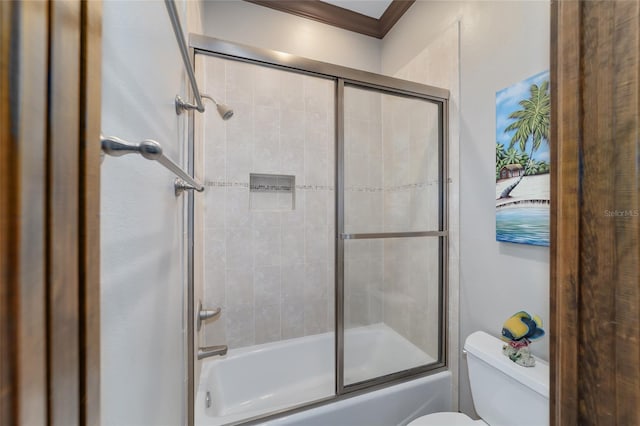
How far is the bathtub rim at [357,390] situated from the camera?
1122 millimetres

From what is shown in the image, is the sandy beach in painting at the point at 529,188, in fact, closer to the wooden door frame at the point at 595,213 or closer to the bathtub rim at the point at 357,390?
the wooden door frame at the point at 595,213

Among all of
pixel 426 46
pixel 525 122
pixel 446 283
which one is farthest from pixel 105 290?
pixel 426 46

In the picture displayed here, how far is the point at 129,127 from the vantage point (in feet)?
1.37

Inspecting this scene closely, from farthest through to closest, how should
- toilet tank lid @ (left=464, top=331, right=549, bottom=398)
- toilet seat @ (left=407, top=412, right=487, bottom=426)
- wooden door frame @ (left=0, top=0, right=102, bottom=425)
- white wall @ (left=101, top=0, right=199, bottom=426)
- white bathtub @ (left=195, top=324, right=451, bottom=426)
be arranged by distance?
white bathtub @ (left=195, top=324, right=451, bottom=426), toilet seat @ (left=407, top=412, right=487, bottom=426), toilet tank lid @ (left=464, top=331, right=549, bottom=398), white wall @ (left=101, top=0, right=199, bottom=426), wooden door frame @ (left=0, top=0, right=102, bottom=425)

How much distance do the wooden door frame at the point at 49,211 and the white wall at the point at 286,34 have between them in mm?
1899

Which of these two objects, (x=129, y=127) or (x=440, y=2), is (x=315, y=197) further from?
(x=129, y=127)

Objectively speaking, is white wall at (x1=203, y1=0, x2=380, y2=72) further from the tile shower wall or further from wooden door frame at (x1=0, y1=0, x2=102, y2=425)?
wooden door frame at (x1=0, y1=0, x2=102, y2=425)

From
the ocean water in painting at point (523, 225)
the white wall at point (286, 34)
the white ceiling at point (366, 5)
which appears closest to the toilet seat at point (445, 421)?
the ocean water in painting at point (523, 225)

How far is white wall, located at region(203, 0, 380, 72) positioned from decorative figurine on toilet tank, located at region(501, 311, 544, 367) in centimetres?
203

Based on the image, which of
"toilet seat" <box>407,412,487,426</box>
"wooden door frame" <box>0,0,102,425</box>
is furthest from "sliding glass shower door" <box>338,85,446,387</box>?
"wooden door frame" <box>0,0,102,425</box>

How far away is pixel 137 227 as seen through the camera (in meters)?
0.45

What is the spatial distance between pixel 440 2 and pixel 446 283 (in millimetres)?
1659

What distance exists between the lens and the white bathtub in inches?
48.2

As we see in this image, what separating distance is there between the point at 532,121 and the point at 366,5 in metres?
1.56
